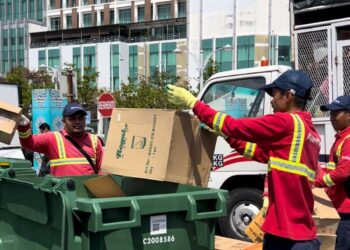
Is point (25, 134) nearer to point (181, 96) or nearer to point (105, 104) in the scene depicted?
point (181, 96)

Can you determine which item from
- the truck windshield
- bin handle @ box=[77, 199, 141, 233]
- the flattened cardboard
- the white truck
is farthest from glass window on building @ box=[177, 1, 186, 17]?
bin handle @ box=[77, 199, 141, 233]

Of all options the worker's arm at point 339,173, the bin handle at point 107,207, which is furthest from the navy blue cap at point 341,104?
the bin handle at point 107,207

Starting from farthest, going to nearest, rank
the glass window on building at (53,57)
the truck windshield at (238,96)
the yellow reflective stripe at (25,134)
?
the glass window on building at (53,57)
the truck windshield at (238,96)
the yellow reflective stripe at (25,134)

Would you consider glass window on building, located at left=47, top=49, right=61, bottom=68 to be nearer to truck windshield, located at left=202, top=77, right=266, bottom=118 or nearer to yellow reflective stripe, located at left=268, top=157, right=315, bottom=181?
truck windshield, located at left=202, top=77, right=266, bottom=118

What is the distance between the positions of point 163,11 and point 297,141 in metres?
66.9

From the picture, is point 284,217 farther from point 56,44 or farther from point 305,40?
point 56,44

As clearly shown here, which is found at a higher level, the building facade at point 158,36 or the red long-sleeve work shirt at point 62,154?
the building facade at point 158,36

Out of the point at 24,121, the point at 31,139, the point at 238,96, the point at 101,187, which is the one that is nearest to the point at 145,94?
the point at 238,96

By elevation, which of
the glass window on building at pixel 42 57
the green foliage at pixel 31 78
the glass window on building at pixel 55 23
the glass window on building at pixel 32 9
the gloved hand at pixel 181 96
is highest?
the glass window on building at pixel 32 9

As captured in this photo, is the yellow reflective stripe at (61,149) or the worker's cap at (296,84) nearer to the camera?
the worker's cap at (296,84)

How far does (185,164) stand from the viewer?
379 cm

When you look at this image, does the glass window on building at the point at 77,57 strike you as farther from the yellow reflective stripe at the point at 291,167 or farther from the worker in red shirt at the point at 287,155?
the yellow reflective stripe at the point at 291,167

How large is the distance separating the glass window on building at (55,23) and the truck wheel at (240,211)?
248ft

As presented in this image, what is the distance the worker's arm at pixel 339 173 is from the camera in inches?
179
